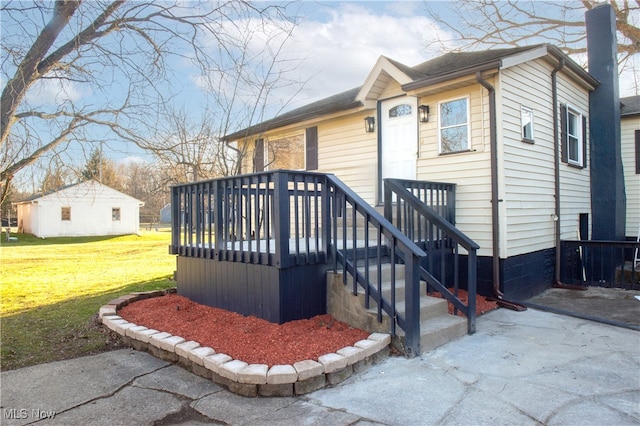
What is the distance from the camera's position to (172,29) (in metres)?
5.35

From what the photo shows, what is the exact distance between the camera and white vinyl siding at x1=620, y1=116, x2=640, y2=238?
965 cm

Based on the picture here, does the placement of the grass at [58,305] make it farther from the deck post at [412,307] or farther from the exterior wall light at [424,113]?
the exterior wall light at [424,113]

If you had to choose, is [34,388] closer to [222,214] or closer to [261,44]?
[222,214]

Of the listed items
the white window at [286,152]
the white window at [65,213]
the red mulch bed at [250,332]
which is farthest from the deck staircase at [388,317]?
the white window at [65,213]

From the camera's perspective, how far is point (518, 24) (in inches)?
574

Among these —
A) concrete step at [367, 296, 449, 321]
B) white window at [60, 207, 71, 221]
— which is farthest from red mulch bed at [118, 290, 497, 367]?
white window at [60, 207, 71, 221]

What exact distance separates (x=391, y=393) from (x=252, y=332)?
1467 millimetres

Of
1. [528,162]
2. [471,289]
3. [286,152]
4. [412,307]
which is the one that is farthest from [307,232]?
[286,152]

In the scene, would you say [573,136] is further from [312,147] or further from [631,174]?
[312,147]

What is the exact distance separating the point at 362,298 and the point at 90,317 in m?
3.48

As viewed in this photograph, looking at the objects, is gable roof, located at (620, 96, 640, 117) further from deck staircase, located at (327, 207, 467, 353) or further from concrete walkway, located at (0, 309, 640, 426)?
deck staircase, located at (327, 207, 467, 353)

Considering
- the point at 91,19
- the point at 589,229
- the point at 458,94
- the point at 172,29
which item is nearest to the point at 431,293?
the point at 458,94

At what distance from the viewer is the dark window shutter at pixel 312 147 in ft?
30.6

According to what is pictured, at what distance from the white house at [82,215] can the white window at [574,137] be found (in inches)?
938
